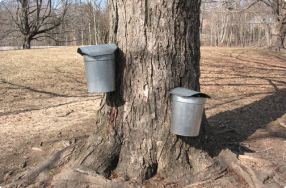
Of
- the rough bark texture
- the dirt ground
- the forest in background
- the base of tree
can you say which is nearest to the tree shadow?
the dirt ground

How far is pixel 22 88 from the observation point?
24.2 ft

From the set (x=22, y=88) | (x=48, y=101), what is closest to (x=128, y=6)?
(x=48, y=101)

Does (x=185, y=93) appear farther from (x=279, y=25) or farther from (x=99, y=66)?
(x=279, y=25)

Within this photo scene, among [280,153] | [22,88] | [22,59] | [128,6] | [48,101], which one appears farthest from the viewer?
[22,59]

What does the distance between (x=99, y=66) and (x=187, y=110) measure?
0.77m

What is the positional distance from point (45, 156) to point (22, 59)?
682 centimetres

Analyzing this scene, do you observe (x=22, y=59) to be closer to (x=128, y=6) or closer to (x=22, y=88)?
(x=22, y=88)

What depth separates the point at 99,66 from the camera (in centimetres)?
325

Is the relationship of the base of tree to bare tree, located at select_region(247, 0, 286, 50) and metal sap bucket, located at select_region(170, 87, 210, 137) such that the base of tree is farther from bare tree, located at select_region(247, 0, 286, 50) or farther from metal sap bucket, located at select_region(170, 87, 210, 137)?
bare tree, located at select_region(247, 0, 286, 50)

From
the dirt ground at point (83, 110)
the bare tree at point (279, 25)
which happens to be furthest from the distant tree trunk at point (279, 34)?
the dirt ground at point (83, 110)

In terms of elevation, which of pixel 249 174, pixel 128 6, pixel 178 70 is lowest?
pixel 249 174

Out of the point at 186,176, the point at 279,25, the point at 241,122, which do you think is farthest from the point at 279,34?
the point at 186,176

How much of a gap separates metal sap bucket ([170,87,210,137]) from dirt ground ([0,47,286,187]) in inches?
20.7

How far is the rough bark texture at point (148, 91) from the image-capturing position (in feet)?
11.1
